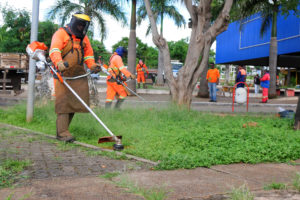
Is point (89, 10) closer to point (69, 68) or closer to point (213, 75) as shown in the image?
point (213, 75)

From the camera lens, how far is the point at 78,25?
5.43m

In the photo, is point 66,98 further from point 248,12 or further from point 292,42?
point 292,42

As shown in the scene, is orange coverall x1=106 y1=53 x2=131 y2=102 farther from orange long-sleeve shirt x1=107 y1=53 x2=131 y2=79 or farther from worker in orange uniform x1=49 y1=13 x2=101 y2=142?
worker in orange uniform x1=49 y1=13 x2=101 y2=142

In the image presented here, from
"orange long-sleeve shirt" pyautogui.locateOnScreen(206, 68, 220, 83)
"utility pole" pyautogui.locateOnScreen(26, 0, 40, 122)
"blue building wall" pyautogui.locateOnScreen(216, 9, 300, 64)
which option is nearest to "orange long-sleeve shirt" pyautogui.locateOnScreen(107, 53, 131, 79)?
"utility pole" pyautogui.locateOnScreen(26, 0, 40, 122)

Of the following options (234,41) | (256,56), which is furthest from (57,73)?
(234,41)

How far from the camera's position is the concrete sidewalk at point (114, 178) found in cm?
299

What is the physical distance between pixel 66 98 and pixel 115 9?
14.8 m

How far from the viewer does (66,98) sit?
17.8ft

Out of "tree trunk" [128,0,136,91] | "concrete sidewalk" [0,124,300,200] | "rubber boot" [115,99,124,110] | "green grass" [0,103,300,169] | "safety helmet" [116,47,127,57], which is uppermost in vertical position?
"tree trunk" [128,0,136,91]

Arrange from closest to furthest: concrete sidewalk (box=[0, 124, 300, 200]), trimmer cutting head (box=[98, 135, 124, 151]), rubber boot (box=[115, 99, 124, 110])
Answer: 1. concrete sidewalk (box=[0, 124, 300, 200])
2. trimmer cutting head (box=[98, 135, 124, 151])
3. rubber boot (box=[115, 99, 124, 110])

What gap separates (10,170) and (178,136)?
2719 millimetres

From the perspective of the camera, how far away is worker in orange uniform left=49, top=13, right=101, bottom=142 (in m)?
5.38

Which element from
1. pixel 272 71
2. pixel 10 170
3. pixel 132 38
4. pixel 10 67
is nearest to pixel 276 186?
pixel 10 170

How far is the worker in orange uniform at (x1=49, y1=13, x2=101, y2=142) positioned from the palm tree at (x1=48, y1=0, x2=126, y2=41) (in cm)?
1357
